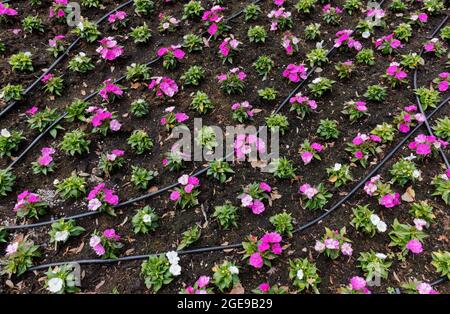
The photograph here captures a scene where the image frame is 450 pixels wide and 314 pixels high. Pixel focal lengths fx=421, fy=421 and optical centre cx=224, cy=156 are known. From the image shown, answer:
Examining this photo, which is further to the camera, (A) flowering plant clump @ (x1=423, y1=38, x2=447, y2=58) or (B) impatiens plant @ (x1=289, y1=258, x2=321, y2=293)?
(A) flowering plant clump @ (x1=423, y1=38, x2=447, y2=58)

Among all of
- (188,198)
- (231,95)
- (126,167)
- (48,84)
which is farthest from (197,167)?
(48,84)

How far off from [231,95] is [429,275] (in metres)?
2.57

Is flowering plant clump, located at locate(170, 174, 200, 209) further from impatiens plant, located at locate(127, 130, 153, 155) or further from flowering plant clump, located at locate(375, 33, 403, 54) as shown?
flowering plant clump, located at locate(375, 33, 403, 54)

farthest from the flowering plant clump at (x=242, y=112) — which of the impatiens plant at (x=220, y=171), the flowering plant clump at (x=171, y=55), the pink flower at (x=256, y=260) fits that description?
the pink flower at (x=256, y=260)

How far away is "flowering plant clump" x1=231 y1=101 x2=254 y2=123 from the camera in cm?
428

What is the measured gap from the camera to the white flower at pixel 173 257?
3268 mm

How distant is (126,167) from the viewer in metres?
4.05

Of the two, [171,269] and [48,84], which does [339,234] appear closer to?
[171,269]

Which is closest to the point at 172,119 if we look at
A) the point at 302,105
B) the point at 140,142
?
the point at 140,142

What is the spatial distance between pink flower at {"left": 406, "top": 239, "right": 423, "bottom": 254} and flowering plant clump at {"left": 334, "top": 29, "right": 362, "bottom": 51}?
2520 mm

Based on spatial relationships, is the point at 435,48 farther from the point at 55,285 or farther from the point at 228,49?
the point at 55,285

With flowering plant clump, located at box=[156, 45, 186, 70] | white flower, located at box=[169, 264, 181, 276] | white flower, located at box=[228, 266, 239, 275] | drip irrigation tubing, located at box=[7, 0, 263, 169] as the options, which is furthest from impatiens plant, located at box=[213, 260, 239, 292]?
flowering plant clump, located at box=[156, 45, 186, 70]

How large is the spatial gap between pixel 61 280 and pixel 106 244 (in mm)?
420

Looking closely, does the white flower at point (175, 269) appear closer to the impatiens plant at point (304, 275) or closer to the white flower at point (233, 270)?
the white flower at point (233, 270)
